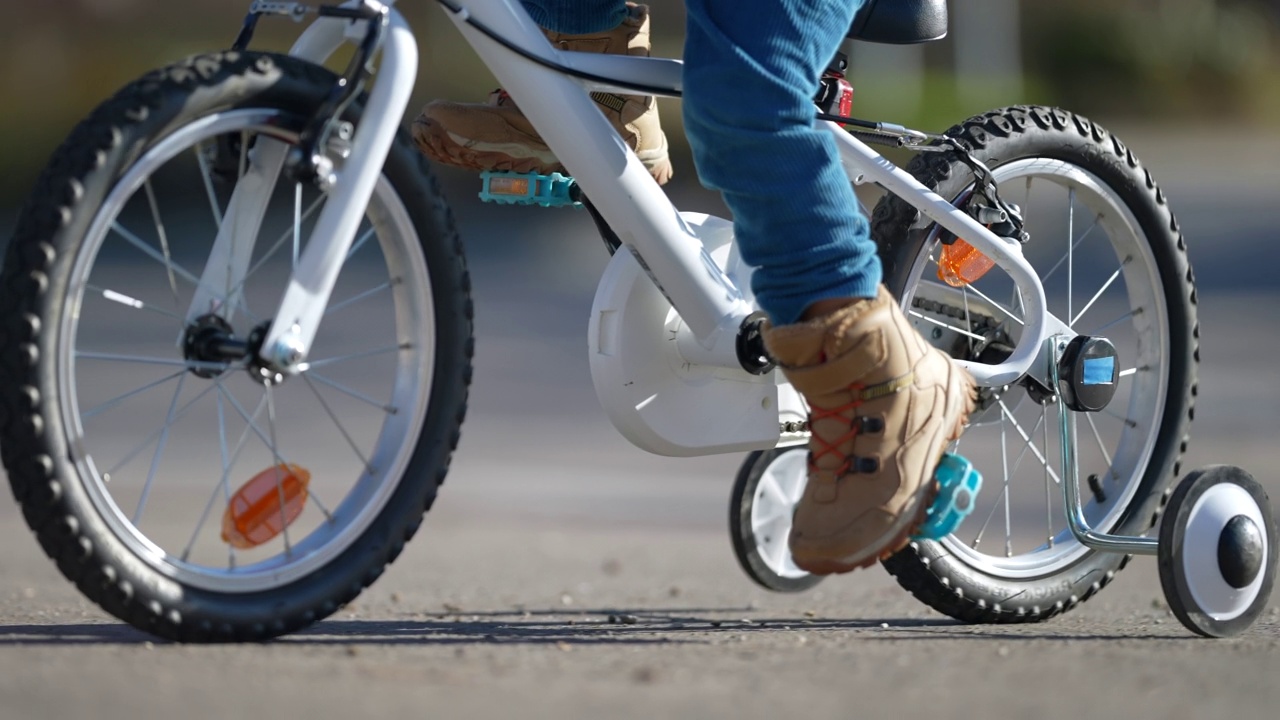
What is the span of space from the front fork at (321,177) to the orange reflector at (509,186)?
423mm

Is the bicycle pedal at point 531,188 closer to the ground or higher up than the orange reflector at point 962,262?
higher up

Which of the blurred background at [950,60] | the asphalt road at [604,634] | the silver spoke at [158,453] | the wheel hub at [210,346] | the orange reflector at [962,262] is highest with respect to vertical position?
the blurred background at [950,60]

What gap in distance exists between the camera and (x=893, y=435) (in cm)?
234

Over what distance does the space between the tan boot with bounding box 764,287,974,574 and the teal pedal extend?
0.08 ft

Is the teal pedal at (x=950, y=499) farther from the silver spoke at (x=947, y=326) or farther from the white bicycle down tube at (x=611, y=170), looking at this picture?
the silver spoke at (x=947, y=326)

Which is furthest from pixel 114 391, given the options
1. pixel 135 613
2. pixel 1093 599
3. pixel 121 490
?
pixel 135 613

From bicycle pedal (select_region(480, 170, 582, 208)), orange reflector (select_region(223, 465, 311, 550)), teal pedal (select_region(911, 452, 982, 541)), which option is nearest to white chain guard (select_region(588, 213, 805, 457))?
bicycle pedal (select_region(480, 170, 582, 208))

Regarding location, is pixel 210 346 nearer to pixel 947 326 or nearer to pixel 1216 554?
pixel 947 326

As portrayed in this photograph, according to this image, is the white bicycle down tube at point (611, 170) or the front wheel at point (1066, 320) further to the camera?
the front wheel at point (1066, 320)

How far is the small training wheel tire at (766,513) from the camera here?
10.3 ft

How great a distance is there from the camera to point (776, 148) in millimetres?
2273

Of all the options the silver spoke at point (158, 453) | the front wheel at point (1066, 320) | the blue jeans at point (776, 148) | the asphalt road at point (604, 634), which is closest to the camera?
the asphalt road at point (604, 634)

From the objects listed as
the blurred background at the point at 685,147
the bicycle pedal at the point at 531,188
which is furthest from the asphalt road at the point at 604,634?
the bicycle pedal at the point at 531,188

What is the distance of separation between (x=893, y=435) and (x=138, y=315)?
602 cm
